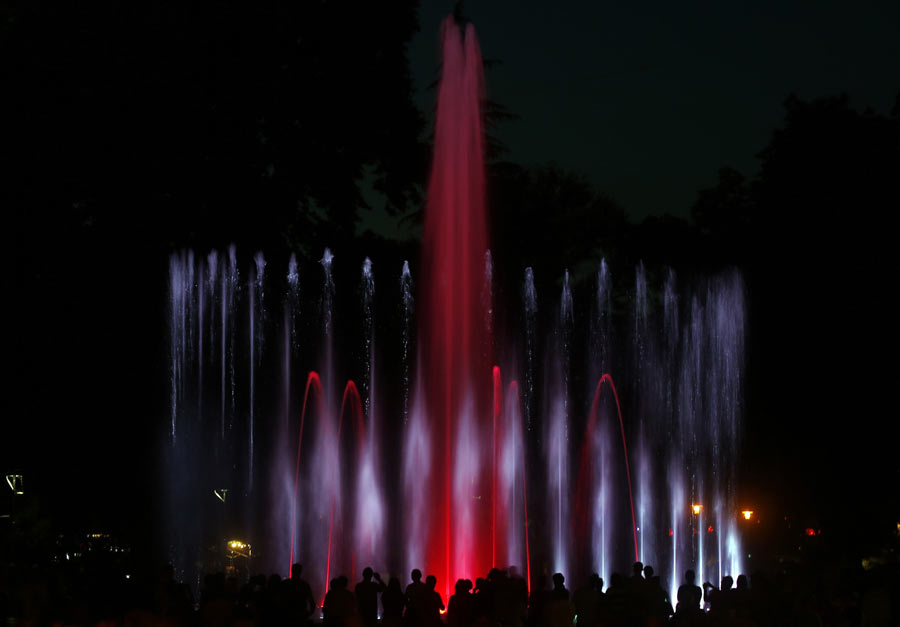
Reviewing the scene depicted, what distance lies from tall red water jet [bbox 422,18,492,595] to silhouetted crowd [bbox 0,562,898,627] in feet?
17.2

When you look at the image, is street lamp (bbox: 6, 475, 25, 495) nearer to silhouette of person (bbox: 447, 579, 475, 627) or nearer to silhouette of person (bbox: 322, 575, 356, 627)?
silhouette of person (bbox: 322, 575, 356, 627)

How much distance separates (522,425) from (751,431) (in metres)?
8.65

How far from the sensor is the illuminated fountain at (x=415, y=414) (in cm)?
2553

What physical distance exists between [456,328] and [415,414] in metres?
3.86

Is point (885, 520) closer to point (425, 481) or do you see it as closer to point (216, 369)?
point (425, 481)

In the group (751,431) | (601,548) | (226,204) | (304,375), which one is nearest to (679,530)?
(601,548)

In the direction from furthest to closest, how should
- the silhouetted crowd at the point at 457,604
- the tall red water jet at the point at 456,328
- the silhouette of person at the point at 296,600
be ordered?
the tall red water jet at the point at 456,328 < the silhouetted crowd at the point at 457,604 < the silhouette of person at the point at 296,600

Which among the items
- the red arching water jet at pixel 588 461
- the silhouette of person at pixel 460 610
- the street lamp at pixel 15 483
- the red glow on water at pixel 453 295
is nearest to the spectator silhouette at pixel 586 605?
the silhouette of person at pixel 460 610

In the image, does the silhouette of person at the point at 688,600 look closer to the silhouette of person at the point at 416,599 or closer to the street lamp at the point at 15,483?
the silhouette of person at the point at 416,599

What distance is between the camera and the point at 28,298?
97.4ft

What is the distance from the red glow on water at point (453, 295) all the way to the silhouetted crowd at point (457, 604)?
5.20 m

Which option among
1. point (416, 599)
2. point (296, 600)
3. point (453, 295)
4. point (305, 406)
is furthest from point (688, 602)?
point (305, 406)

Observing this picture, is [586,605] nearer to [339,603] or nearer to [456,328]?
[339,603]

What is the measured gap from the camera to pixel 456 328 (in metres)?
20.6
